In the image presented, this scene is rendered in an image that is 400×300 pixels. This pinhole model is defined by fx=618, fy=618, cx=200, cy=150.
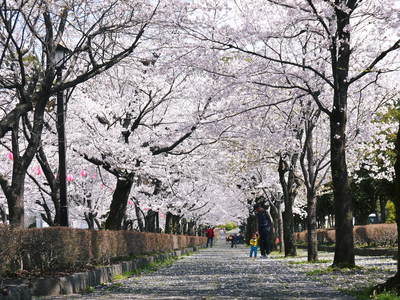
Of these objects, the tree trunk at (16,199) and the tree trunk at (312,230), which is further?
the tree trunk at (312,230)

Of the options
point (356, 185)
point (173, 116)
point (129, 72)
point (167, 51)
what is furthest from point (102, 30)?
point (356, 185)

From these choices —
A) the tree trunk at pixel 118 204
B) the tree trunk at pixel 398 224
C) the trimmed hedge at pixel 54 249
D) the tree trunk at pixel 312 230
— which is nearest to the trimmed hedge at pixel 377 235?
the tree trunk at pixel 312 230

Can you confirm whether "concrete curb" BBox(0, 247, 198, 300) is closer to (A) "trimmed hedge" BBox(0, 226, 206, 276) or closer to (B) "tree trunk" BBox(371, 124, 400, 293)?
(A) "trimmed hedge" BBox(0, 226, 206, 276)

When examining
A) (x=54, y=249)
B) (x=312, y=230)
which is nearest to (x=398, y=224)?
(x=54, y=249)

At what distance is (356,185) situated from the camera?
171 ft

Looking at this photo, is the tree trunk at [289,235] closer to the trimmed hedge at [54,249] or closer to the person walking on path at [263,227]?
the person walking on path at [263,227]

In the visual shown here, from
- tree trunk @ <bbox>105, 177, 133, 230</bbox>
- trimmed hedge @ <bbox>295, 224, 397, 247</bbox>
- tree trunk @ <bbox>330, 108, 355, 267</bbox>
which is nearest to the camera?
tree trunk @ <bbox>330, 108, 355, 267</bbox>

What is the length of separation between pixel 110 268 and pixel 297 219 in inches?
2730

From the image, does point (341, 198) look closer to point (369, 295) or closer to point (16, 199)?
point (369, 295)

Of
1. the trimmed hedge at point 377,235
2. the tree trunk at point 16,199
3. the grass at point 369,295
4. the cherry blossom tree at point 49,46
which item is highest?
the cherry blossom tree at point 49,46

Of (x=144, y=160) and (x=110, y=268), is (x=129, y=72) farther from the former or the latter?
(x=110, y=268)

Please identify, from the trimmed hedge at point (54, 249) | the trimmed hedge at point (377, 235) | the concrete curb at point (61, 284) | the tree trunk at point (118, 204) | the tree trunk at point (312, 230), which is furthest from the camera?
the trimmed hedge at point (377, 235)

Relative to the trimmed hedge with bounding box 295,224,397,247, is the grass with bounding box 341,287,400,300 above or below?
below

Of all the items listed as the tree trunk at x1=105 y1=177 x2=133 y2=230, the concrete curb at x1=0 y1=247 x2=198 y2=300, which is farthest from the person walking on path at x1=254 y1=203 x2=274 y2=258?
the concrete curb at x1=0 y1=247 x2=198 y2=300
